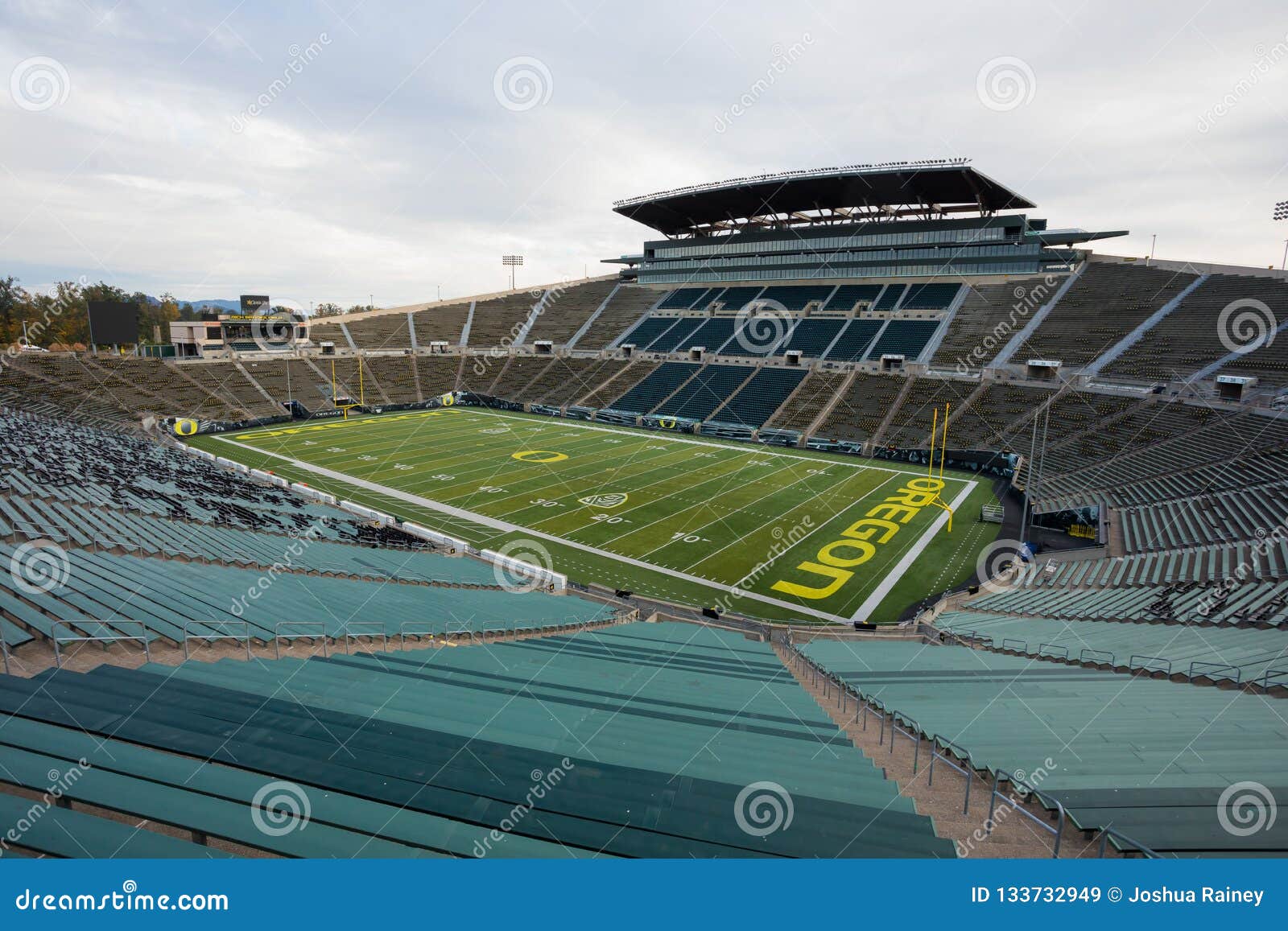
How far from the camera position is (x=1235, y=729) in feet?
20.4

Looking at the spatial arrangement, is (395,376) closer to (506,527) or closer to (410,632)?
(506,527)

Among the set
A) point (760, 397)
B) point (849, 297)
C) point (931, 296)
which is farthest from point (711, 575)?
point (849, 297)

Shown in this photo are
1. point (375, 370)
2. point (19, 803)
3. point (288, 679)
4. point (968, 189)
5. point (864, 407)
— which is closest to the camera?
point (19, 803)

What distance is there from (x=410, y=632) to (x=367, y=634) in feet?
2.63

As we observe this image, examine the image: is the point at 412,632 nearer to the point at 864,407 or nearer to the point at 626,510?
the point at 626,510

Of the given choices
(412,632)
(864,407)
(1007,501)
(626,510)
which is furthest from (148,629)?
(864,407)

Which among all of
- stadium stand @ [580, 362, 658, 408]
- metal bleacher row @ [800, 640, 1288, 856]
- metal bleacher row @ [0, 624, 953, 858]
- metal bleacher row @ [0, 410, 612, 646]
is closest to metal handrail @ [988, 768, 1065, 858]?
metal bleacher row @ [800, 640, 1288, 856]

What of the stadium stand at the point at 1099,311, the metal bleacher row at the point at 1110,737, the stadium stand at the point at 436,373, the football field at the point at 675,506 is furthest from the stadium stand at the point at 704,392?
the metal bleacher row at the point at 1110,737

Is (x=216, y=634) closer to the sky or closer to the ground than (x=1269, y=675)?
closer to the sky

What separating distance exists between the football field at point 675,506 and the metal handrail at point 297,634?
39.9 ft

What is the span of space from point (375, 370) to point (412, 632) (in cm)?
5722

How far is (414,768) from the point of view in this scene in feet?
14.5

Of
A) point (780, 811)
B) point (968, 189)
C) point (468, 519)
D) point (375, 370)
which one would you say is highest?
point (968, 189)

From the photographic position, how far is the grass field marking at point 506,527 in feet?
64.0
